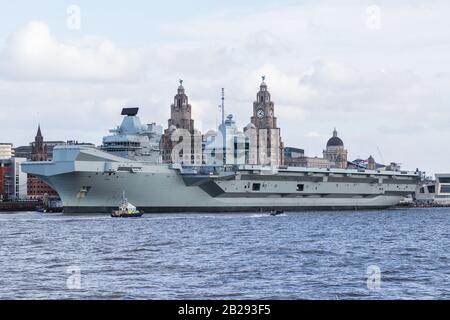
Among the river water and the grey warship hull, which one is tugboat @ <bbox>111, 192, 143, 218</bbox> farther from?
the river water

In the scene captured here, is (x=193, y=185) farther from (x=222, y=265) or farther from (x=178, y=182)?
(x=222, y=265)

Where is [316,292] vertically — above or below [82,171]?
below

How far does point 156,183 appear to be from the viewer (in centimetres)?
10500

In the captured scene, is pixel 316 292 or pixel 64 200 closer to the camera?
pixel 316 292

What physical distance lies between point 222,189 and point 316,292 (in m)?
84.7

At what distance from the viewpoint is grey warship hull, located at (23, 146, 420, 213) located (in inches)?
3971

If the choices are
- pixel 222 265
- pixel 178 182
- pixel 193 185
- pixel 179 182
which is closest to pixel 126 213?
A: pixel 178 182

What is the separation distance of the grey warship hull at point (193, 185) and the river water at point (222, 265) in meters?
39.2

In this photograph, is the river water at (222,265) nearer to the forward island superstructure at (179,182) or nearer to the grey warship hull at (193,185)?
the grey warship hull at (193,185)

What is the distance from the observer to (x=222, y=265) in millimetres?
35969

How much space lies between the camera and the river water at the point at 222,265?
Answer: 26.7 m

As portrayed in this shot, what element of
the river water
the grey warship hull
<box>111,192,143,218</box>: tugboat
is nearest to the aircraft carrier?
the grey warship hull
